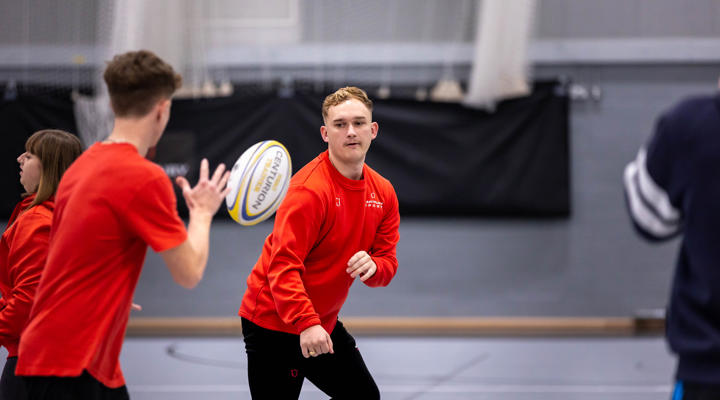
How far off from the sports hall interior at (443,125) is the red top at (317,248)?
15.0 feet

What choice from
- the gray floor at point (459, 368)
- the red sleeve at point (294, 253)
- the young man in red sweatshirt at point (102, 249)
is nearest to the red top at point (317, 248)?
the red sleeve at point (294, 253)

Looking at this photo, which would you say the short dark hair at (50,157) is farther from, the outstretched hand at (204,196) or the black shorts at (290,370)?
the black shorts at (290,370)

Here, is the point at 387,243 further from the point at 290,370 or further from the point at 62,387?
the point at 62,387

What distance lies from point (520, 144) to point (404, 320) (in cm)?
241

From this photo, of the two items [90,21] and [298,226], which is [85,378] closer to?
[298,226]

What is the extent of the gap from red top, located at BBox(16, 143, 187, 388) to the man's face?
1144 mm

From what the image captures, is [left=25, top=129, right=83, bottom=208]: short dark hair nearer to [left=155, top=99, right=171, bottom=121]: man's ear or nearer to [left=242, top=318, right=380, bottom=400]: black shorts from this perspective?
[left=155, top=99, right=171, bottom=121]: man's ear

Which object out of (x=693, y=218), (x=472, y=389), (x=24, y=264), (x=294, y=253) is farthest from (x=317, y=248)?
(x=472, y=389)

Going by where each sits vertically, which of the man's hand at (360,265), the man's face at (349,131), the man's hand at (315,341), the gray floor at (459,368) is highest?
the man's face at (349,131)

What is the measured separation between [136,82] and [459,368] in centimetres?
447

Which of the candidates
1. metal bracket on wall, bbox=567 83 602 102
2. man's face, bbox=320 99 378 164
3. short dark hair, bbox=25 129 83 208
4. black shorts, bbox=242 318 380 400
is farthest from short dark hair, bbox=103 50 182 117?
metal bracket on wall, bbox=567 83 602 102

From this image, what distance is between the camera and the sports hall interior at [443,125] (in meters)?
7.76

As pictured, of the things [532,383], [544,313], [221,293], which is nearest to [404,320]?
[544,313]

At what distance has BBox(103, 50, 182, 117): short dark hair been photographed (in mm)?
2100
